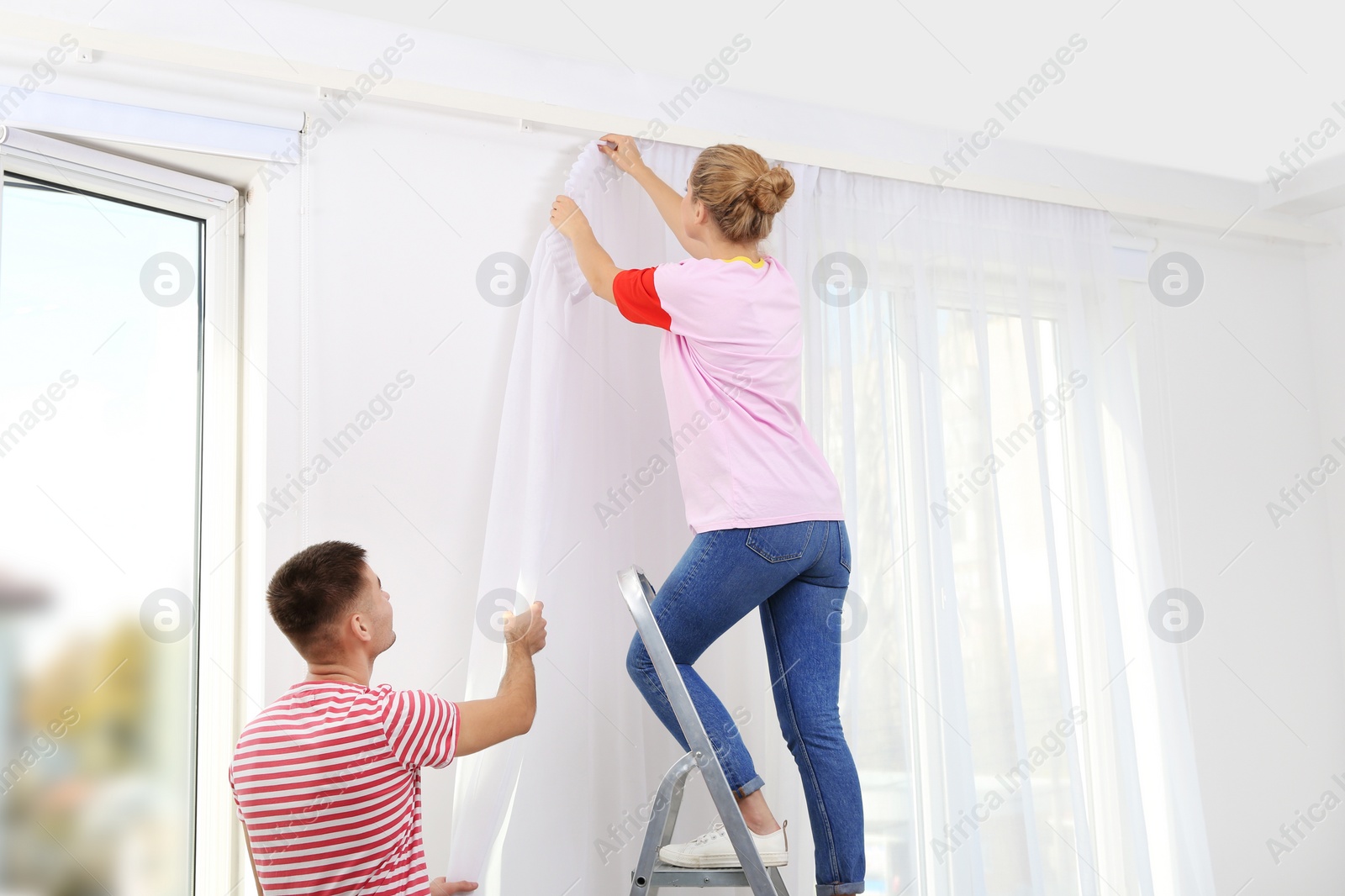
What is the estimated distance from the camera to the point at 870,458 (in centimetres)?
261

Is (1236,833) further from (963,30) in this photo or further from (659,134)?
(659,134)

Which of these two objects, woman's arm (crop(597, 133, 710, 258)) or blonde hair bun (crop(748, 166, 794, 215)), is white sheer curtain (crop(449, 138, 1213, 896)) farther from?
blonde hair bun (crop(748, 166, 794, 215))

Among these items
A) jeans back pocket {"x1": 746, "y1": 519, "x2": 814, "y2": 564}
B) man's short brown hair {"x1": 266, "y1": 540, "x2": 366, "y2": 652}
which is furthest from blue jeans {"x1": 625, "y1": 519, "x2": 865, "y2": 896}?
man's short brown hair {"x1": 266, "y1": 540, "x2": 366, "y2": 652}

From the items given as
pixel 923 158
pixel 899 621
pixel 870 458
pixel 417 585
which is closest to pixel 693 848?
pixel 417 585

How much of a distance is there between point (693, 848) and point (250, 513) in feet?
3.79

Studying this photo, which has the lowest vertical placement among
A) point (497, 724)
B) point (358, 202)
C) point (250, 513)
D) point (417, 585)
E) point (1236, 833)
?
point (1236, 833)

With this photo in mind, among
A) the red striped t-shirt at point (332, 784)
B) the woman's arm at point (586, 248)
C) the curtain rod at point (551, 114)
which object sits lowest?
the red striped t-shirt at point (332, 784)

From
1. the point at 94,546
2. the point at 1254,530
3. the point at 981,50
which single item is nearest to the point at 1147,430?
the point at 1254,530

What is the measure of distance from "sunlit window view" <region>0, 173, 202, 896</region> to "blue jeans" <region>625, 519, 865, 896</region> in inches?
42.8

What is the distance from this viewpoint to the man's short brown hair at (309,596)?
1509 millimetres

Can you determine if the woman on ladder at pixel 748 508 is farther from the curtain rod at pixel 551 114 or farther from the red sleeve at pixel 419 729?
the curtain rod at pixel 551 114

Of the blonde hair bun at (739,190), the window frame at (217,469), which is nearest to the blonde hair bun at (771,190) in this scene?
the blonde hair bun at (739,190)

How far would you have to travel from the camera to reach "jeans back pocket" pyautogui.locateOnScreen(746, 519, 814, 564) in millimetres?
1735

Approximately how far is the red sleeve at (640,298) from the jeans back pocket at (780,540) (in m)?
0.43
